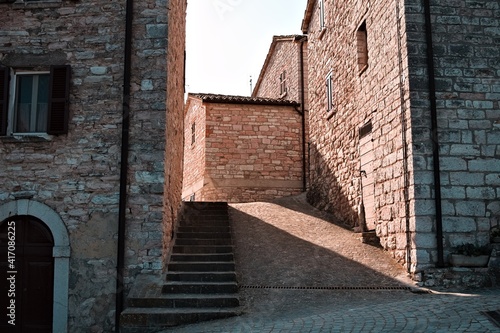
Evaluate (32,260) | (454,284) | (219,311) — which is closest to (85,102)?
(32,260)

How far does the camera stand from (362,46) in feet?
34.1

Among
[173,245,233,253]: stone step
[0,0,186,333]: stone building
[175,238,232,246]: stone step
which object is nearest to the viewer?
[0,0,186,333]: stone building

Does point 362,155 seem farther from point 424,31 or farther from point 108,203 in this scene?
point 108,203

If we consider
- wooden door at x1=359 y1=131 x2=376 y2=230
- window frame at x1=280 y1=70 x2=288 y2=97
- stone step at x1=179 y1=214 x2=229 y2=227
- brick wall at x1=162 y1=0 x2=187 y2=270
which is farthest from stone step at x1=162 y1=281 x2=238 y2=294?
window frame at x1=280 y1=70 x2=288 y2=97

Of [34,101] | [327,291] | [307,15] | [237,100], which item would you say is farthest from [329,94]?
[34,101]

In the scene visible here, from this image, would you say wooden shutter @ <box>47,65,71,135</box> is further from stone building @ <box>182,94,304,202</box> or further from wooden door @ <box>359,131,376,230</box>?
stone building @ <box>182,94,304,202</box>

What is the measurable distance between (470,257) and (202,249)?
4.44 metres

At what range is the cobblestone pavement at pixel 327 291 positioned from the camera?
5816mm

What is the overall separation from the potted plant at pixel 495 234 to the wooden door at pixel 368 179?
2296 mm

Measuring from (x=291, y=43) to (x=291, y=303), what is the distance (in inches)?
499

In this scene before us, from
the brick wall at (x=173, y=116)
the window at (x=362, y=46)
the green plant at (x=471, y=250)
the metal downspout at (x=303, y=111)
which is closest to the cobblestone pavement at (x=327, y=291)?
the green plant at (x=471, y=250)

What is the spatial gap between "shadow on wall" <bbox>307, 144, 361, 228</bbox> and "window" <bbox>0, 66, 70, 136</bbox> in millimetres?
6147

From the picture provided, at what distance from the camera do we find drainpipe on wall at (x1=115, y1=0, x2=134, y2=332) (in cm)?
725

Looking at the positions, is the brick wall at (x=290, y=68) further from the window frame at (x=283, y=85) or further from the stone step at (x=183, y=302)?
the stone step at (x=183, y=302)
